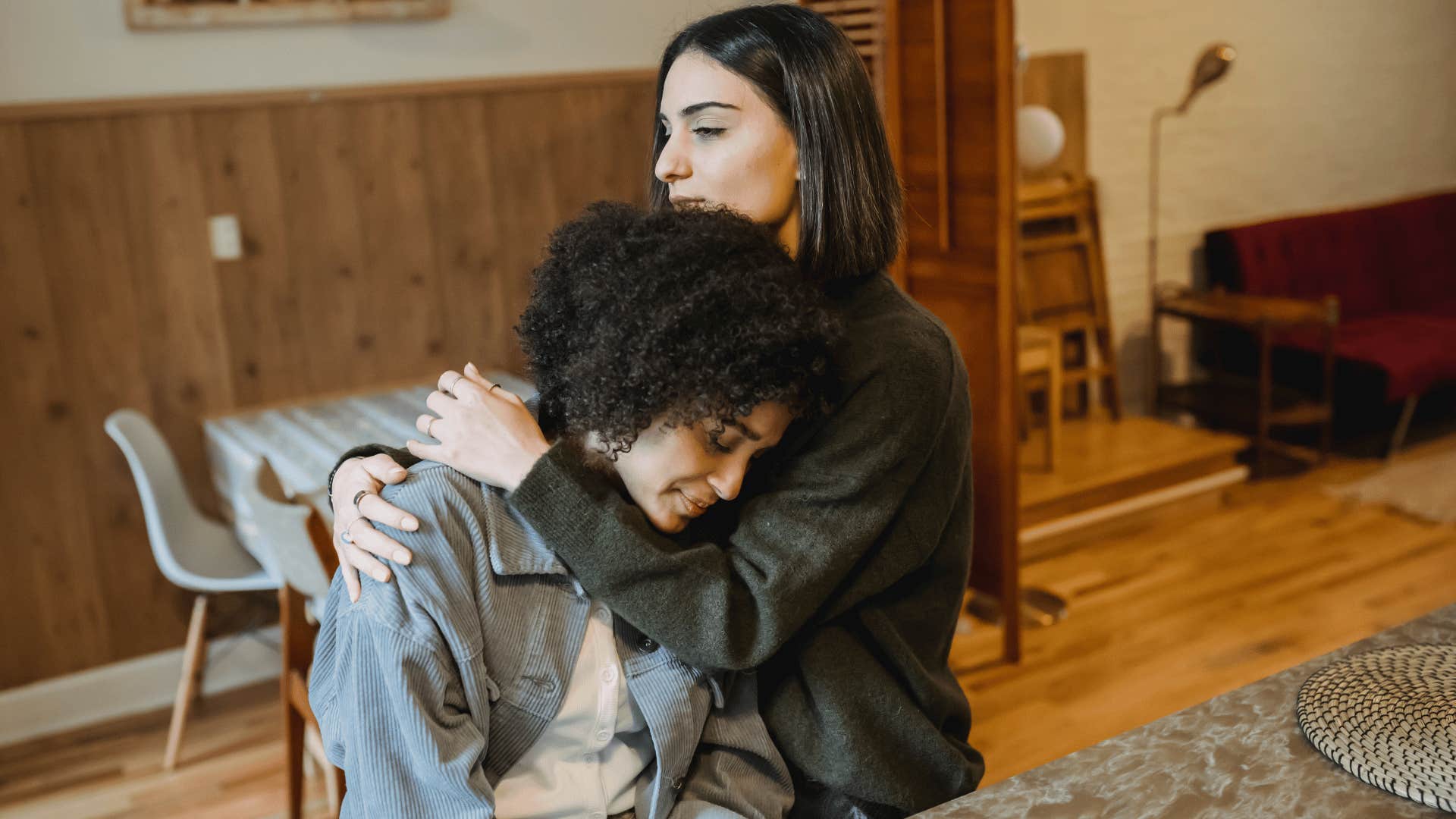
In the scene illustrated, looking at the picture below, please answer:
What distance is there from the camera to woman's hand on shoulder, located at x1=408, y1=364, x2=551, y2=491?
3.84 ft

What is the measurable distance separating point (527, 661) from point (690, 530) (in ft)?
0.72

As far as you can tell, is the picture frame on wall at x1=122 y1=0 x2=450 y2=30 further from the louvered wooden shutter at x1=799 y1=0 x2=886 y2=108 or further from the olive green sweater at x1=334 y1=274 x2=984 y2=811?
the olive green sweater at x1=334 y1=274 x2=984 y2=811

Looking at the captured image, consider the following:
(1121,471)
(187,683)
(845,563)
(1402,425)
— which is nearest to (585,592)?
(845,563)

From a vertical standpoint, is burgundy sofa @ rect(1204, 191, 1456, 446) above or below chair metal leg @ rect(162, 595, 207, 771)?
above

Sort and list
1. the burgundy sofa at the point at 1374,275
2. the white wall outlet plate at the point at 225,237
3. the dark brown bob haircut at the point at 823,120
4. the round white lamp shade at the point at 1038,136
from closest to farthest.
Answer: the dark brown bob haircut at the point at 823,120
the white wall outlet plate at the point at 225,237
the round white lamp shade at the point at 1038,136
the burgundy sofa at the point at 1374,275

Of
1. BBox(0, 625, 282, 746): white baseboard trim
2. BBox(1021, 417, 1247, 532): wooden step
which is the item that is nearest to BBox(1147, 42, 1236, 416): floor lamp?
BBox(1021, 417, 1247, 532): wooden step

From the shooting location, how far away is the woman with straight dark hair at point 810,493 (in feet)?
3.81

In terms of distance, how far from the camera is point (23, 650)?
11.0 feet

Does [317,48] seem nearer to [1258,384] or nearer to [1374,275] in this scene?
[1258,384]

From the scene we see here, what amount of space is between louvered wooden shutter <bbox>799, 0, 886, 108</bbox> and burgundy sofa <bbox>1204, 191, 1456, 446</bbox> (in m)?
2.76

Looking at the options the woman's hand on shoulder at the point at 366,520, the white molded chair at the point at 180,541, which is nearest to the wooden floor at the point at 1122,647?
the white molded chair at the point at 180,541

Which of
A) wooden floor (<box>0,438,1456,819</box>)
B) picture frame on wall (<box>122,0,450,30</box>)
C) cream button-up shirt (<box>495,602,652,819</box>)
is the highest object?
picture frame on wall (<box>122,0,450,30</box>)

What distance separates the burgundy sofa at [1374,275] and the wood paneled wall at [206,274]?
125 inches

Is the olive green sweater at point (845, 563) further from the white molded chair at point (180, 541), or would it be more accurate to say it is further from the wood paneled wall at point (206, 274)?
the wood paneled wall at point (206, 274)
